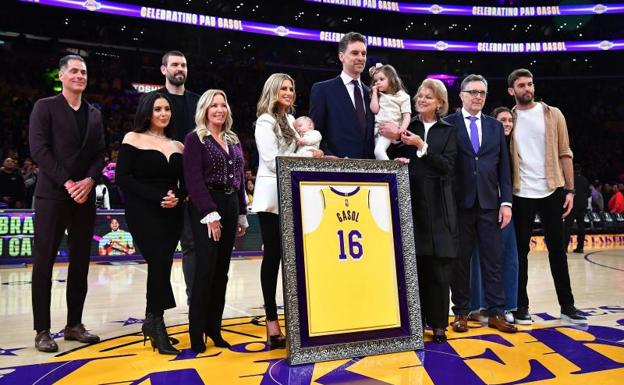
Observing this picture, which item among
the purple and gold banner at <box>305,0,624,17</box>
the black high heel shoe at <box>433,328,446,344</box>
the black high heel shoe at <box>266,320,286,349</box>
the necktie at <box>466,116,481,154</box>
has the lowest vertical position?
the black high heel shoe at <box>433,328,446,344</box>

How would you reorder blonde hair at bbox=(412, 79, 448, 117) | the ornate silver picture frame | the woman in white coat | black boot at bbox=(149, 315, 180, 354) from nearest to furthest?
1. the ornate silver picture frame
2. black boot at bbox=(149, 315, 180, 354)
3. the woman in white coat
4. blonde hair at bbox=(412, 79, 448, 117)

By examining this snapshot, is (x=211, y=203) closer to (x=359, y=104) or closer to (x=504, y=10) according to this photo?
(x=359, y=104)

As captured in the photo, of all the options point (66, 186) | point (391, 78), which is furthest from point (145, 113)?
point (391, 78)

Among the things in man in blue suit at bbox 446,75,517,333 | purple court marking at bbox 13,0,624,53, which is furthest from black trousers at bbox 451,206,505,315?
purple court marking at bbox 13,0,624,53

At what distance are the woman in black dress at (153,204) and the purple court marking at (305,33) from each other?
15.9 metres

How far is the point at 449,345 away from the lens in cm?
315

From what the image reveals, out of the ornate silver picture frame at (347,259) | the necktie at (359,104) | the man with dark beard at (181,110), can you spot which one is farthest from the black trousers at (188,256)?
the necktie at (359,104)

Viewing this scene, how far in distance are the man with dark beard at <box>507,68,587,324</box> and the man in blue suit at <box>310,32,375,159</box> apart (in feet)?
4.27

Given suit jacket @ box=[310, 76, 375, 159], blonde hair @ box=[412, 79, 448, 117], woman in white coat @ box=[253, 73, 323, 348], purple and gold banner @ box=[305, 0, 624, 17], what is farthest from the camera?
purple and gold banner @ box=[305, 0, 624, 17]

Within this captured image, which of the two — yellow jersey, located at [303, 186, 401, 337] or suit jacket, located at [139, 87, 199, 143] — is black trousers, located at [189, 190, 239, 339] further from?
suit jacket, located at [139, 87, 199, 143]

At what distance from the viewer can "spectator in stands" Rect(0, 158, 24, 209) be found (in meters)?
8.62

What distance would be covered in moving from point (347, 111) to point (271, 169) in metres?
0.66

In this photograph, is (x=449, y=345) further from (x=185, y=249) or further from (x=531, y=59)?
(x=531, y=59)

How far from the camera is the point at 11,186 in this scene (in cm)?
872
